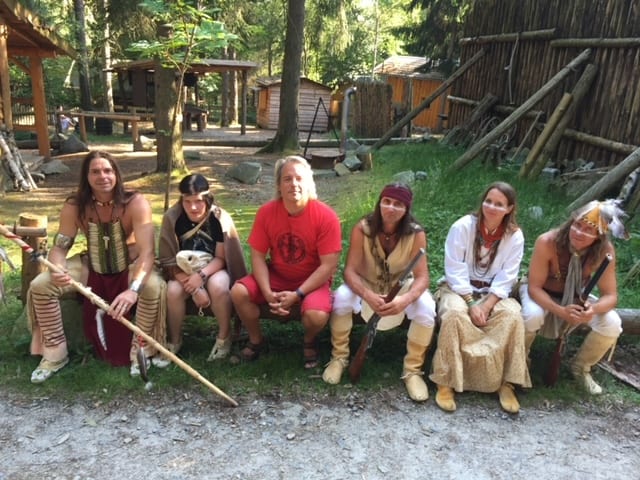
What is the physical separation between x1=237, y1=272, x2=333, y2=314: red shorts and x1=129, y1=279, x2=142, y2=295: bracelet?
625 millimetres

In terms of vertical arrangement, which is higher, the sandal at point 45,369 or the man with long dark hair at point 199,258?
the man with long dark hair at point 199,258

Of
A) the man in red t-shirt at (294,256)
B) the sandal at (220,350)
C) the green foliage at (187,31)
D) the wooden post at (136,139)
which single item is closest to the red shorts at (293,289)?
the man in red t-shirt at (294,256)

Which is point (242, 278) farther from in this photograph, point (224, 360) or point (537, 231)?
point (537, 231)

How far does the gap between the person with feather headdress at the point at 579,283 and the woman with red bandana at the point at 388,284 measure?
69 cm

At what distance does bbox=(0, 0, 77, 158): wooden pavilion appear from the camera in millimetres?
9227

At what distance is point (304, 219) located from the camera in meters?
3.37

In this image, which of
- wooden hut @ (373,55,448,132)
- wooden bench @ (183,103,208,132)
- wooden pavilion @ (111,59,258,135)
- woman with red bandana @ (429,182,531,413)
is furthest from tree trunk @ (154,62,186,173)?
wooden hut @ (373,55,448,132)

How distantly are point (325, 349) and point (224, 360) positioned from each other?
2.42 ft

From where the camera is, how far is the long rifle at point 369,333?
10.3ft

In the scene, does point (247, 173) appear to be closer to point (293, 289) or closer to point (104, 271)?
point (104, 271)

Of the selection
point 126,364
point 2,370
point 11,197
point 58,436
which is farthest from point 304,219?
point 11,197

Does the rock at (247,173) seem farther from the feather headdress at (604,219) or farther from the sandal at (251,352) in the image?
the feather headdress at (604,219)

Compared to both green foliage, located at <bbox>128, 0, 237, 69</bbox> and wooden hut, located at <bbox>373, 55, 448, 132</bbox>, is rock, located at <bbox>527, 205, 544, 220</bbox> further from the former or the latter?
wooden hut, located at <bbox>373, 55, 448, 132</bbox>

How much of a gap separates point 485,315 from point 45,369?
2.84 meters
